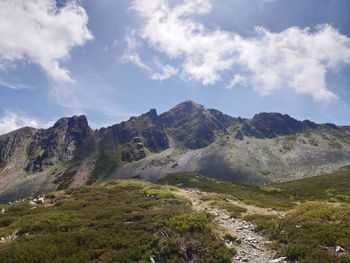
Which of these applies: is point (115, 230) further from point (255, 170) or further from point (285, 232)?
point (255, 170)

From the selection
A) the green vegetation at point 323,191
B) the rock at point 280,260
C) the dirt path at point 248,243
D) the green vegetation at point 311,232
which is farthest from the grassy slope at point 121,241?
the green vegetation at point 323,191

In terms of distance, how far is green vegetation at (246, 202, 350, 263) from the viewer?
1792cm

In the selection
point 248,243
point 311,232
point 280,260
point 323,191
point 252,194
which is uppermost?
point 323,191

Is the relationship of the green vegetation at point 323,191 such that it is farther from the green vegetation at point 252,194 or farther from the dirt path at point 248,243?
the dirt path at point 248,243

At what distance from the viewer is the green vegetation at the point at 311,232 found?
1792 centimetres

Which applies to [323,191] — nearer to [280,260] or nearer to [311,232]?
[311,232]

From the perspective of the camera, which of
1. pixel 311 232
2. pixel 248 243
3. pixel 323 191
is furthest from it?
pixel 323 191

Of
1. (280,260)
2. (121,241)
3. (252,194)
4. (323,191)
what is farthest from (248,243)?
(323,191)

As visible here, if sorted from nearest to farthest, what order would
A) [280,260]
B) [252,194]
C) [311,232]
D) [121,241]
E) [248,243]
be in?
[280,260], [121,241], [248,243], [311,232], [252,194]

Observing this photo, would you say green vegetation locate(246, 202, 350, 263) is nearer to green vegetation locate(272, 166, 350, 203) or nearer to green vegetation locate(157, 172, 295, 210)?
green vegetation locate(157, 172, 295, 210)

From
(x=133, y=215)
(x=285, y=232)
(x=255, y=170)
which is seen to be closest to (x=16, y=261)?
(x=133, y=215)

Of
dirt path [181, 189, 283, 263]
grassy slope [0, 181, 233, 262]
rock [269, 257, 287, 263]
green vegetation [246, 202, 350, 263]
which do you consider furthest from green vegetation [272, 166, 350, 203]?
rock [269, 257, 287, 263]

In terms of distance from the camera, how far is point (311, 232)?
21.6 m

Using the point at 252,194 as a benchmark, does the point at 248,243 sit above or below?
below
